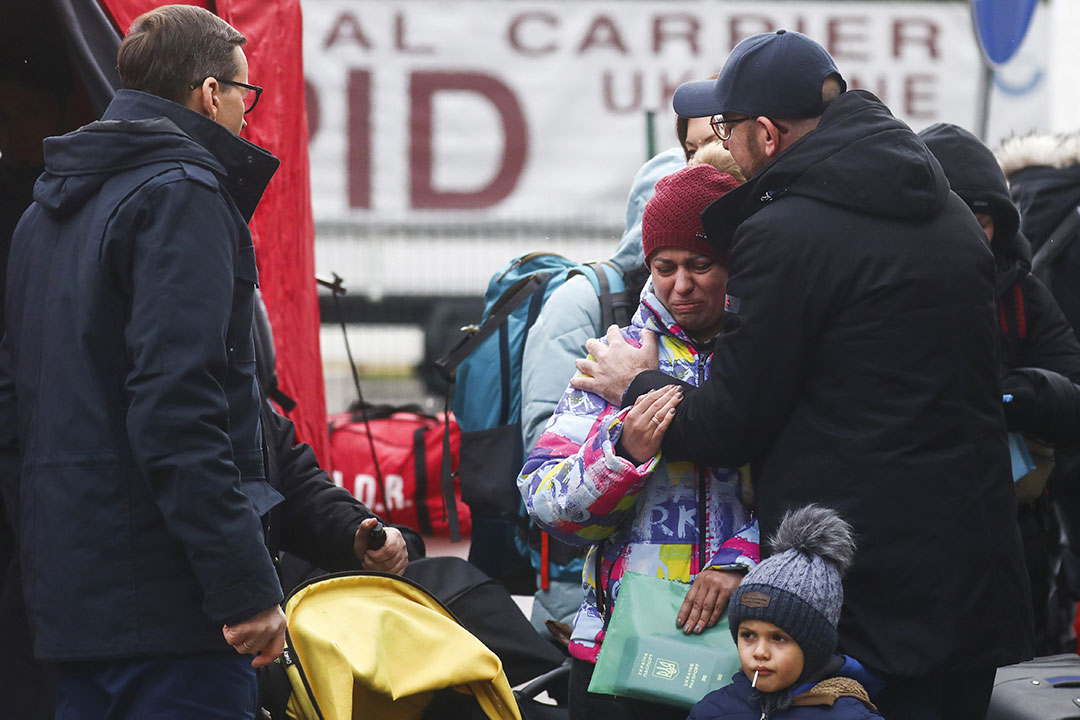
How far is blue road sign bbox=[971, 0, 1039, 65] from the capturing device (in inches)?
233

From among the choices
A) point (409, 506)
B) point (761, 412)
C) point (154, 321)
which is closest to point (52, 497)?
point (154, 321)

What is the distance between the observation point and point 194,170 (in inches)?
94.7

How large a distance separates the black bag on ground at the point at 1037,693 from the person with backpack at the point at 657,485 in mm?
918

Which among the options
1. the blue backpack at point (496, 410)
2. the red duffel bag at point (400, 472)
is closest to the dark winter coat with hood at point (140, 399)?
the blue backpack at point (496, 410)

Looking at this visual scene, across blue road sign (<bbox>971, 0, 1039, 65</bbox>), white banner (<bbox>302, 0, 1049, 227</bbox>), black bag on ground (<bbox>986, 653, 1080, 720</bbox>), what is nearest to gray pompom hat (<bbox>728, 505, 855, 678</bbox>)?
black bag on ground (<bbox>986, 653, 1080, 720</bbox>)

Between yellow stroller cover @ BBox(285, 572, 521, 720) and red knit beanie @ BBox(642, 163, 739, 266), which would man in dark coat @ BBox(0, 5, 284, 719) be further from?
red knit beanie @ BBox(642, 163, 739, 266)

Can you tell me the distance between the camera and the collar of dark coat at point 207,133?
8.21ft

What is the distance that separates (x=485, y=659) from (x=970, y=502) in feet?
3.55

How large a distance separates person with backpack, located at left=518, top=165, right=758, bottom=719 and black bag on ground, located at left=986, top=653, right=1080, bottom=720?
0.92 m

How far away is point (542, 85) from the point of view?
30.1 ft

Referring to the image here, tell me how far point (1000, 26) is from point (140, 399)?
15.9ft

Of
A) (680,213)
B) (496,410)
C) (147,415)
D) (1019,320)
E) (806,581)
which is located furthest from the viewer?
(496,410)

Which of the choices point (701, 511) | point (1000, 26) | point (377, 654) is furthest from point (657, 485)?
point (1000, 26)

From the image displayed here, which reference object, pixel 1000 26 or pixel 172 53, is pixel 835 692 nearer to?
pixel 172 53
